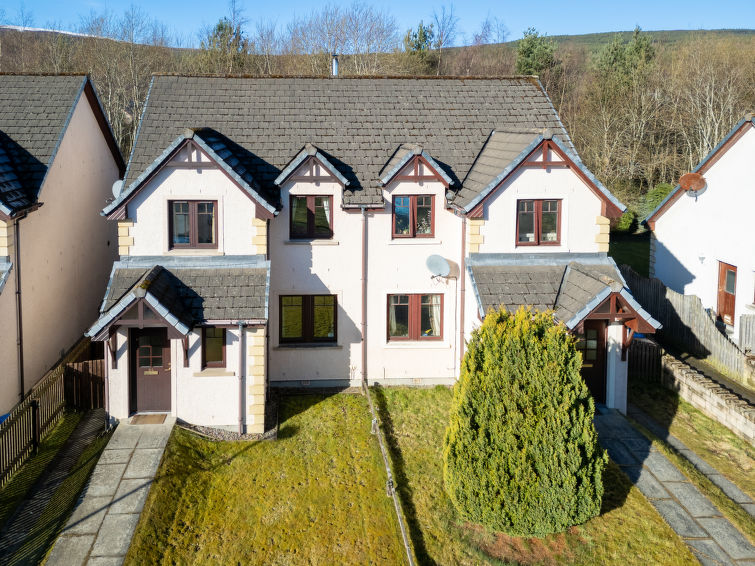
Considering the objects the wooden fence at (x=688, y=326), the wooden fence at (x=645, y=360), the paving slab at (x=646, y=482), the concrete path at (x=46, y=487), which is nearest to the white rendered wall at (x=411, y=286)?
the wooden fence at (x=645, y=360)

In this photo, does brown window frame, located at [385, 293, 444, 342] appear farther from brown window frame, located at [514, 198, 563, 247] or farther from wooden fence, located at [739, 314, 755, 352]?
wooden fence, located at [739, 314, 755, 352]

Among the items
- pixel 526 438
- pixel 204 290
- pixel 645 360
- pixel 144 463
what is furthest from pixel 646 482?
pixel 204 290

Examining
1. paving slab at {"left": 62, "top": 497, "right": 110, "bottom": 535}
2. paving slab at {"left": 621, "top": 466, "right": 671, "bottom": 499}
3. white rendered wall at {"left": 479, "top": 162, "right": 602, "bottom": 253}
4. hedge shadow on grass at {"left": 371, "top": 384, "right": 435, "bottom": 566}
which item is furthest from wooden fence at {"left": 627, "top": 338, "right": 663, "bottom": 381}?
paving slab at {"left": 62, "top": 497, "right": 110, "bottom": 535}

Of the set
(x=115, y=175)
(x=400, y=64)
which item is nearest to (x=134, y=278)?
(x=115, y=175)

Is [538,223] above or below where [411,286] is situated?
above

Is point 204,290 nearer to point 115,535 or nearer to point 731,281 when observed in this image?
point 115,535

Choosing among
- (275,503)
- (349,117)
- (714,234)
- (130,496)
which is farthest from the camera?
(714,234)

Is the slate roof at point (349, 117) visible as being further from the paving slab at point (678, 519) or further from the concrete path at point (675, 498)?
the paving slab at point (678, 519)
